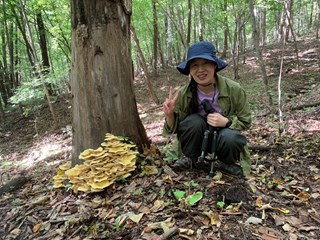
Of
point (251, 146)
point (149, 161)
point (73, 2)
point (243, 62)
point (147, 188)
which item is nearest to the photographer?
point (147, 188)

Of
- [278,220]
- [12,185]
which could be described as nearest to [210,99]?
[278,220]

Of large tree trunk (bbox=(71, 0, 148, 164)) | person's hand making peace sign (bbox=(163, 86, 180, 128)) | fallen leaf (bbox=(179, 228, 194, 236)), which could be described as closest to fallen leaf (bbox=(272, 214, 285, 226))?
fallen leaf (bbox=(179, 228, 194, 236))

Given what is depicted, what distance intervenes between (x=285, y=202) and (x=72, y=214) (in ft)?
7.76

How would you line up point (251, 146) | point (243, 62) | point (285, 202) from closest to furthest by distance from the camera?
point (285, 202) < point (251, 146) < point (243, 62)

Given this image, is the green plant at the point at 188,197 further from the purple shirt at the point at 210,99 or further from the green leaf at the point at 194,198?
the purple shirt at the point at 210,99

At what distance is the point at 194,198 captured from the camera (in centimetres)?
283

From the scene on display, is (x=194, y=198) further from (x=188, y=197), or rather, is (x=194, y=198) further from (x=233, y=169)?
(x=233, y=169)

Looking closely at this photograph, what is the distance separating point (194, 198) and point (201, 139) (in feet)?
2.72

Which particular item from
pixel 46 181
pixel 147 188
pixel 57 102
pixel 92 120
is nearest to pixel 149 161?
pixel 147 188

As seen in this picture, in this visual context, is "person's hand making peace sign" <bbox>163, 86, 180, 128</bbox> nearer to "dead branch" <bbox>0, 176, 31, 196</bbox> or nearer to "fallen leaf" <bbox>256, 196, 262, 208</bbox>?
"fallen leaf" <bbox>256, 196, 262, 208</bbox>

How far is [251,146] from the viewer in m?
4.58

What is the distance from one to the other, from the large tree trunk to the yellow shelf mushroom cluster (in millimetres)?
299

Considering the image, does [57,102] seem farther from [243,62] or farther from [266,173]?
[266,173]

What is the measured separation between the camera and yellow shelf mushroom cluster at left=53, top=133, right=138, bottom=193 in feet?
10.8
